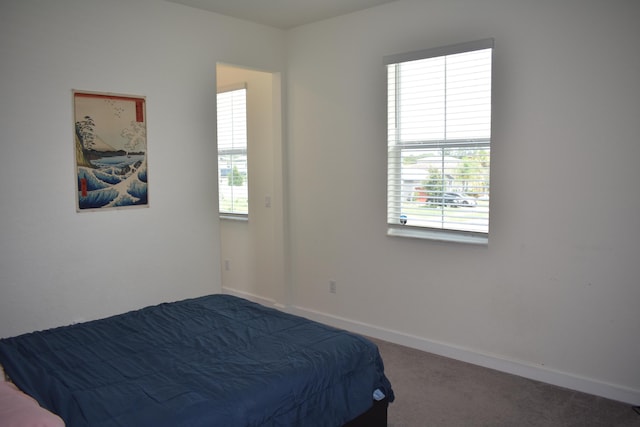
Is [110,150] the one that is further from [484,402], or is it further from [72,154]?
[484,402]

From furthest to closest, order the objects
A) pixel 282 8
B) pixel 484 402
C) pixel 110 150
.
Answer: pixel 282 8 < pixel 110 150 < pixel 484 402

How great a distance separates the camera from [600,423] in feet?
9.43

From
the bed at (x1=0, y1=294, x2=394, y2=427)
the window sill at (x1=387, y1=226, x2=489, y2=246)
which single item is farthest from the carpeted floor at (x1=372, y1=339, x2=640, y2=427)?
the window sill at (x1=387, y1=226, x2=489, y2=246)

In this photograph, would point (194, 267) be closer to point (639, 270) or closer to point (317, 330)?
point (317, 330)

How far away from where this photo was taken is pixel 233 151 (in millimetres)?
5523

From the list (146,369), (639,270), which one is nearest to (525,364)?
(639,270)

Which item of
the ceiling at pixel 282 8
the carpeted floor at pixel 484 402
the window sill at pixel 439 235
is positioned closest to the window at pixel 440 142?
the window sill at pixel 439 235

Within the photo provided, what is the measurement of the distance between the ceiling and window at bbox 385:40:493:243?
0.59 m

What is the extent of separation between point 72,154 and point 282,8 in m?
2.02

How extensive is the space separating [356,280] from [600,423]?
7.09ft

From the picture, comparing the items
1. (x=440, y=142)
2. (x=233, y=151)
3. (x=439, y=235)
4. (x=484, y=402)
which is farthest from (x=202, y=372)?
(x=233, y=151)

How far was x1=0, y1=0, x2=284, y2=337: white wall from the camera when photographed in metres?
3.21

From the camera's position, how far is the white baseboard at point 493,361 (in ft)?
10.3

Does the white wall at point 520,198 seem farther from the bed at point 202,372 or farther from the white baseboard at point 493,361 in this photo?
the bed at point 202,372
